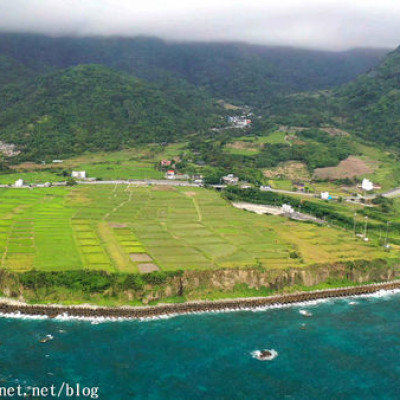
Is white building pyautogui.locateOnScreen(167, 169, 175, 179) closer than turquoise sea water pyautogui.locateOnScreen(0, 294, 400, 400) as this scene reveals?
No

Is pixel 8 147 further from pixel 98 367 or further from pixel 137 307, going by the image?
pixel 98 367

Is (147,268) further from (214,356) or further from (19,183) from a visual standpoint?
(19,183)

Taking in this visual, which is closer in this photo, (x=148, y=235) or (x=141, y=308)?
(x=141, y=308)

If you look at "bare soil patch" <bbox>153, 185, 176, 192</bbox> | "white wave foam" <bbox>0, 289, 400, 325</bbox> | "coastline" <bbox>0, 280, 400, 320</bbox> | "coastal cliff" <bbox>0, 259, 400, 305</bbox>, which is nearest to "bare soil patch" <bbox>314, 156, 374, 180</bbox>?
"bare soil patch" <bbox>153, 185, 176, 192</bbox>

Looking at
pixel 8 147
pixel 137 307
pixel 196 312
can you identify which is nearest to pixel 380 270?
pixel 196 312

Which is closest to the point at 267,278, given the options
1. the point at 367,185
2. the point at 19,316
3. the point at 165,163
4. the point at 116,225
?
the point at 116,225

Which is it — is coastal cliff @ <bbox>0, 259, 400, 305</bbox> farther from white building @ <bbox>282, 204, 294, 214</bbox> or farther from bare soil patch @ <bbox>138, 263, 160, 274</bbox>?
white building @ <bbox>282, 204, 294, 214</bbox>
